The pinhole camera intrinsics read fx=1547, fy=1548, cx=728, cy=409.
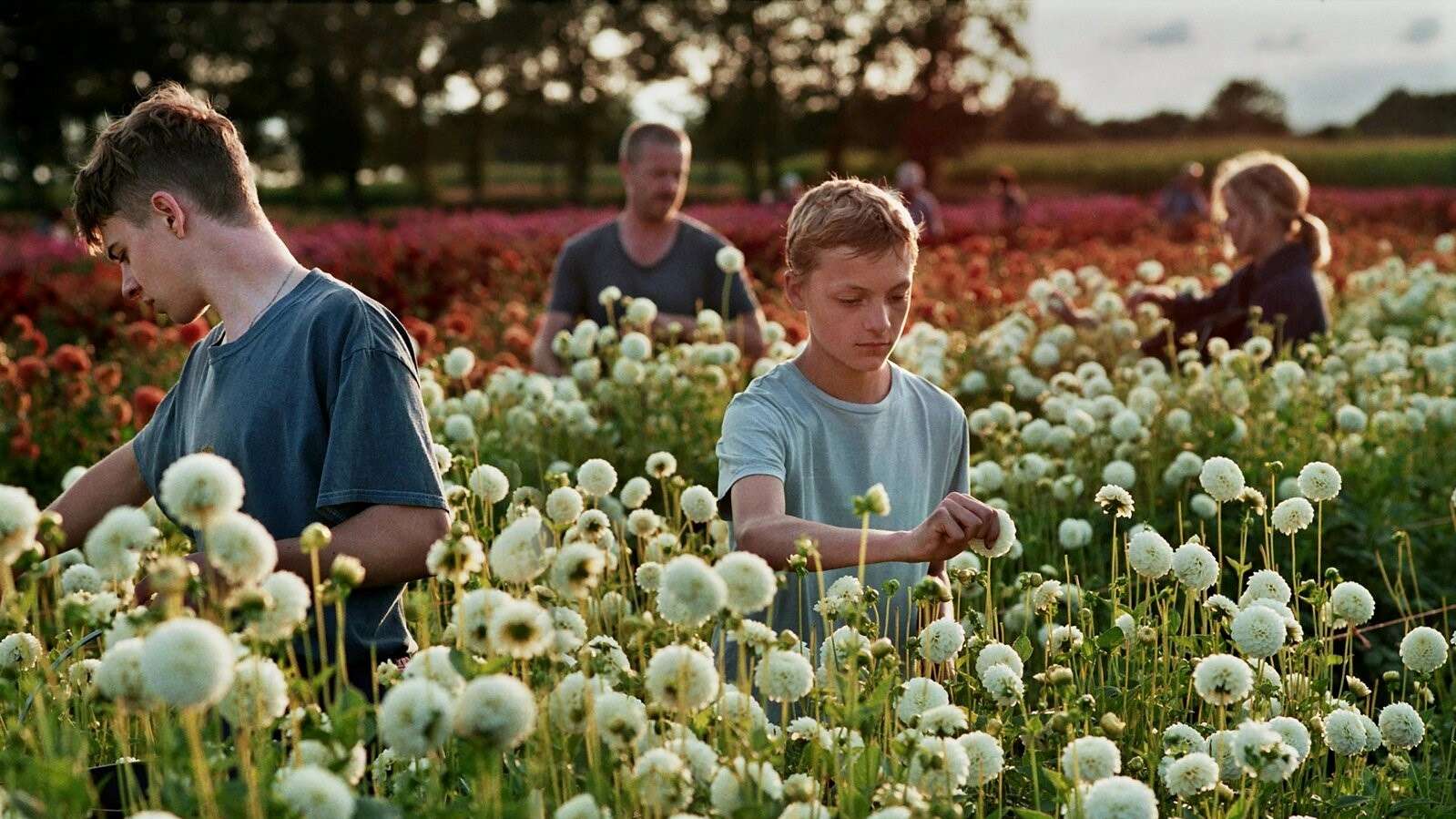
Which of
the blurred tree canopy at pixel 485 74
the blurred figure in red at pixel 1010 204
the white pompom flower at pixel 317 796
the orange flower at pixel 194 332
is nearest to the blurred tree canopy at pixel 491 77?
the blurred tree canopy at pixel 485 74

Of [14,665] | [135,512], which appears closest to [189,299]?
[14,665]

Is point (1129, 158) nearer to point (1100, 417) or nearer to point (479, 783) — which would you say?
point (1100, 417)

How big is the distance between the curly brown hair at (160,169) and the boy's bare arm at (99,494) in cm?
57

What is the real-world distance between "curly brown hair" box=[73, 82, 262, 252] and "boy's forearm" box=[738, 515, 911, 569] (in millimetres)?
1184

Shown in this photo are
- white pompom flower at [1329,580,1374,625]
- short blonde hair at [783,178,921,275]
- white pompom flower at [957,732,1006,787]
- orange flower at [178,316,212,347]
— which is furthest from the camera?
orange flower at [178,316,212,347]

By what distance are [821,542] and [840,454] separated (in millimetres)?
681

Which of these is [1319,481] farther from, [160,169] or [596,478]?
[160,169]

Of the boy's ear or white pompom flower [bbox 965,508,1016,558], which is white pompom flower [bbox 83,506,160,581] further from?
the boy's ear

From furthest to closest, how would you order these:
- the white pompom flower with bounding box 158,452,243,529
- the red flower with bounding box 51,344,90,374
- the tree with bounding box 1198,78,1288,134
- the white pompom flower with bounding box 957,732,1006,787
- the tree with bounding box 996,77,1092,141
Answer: the tree with bounding box 1198,78,1288,134
the tree with bounding box 996,77,1092,141
the red flower with bounding box 51,344,90,374
the white pompom flower with bounding box 957,732,1006,787
the white pompom flower with bounding box 158,452,243,529

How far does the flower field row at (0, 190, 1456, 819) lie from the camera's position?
1880 millimetres

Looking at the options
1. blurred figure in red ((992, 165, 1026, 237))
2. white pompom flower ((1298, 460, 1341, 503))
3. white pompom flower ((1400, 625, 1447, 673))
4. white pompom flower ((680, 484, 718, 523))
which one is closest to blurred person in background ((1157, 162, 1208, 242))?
blurred figure in red ((992, 165, 1026, 237))

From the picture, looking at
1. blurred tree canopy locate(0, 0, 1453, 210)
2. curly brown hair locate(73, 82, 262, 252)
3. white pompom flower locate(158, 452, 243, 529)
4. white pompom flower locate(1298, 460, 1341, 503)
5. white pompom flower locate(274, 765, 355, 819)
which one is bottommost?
white pompom flower locate(274, 765, 355, 819)

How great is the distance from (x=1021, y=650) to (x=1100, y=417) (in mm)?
3196

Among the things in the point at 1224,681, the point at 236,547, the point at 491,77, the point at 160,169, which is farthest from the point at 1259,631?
the point at 491,77
